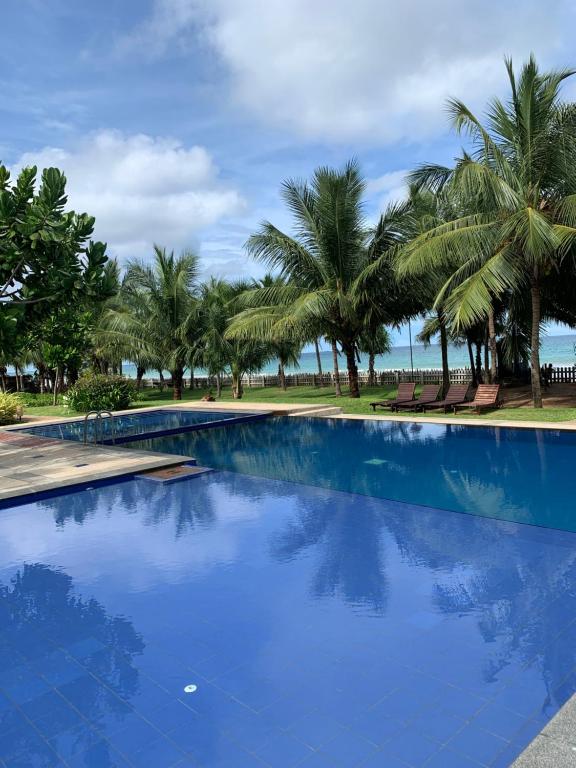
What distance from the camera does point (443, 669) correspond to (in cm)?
356

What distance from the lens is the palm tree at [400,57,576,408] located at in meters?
12.5

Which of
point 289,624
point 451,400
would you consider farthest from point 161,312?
point 289,624

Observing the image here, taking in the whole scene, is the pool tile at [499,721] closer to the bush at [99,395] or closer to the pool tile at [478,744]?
the pool tile at [478,744]

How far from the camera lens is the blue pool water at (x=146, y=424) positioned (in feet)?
47.8

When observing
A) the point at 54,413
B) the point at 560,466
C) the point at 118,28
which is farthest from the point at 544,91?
the point at 54,413

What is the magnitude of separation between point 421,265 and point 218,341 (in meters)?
10.1

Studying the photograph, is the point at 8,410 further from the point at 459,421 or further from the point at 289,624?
the point at 289,624

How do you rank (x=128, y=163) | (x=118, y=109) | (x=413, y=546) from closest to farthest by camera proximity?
(x=413, y=546) → (x=118, y=109) → (x=128, y=163)

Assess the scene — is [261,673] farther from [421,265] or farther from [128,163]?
[128,163]

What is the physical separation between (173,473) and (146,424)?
24.2ft

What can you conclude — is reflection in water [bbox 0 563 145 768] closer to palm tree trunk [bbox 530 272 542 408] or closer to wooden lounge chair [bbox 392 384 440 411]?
wooden lounge chair [bbox 392 384 440 411]

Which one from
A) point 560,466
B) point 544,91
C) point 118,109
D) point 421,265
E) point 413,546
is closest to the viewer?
point 413,546

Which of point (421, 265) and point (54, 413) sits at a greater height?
point (421, 265)

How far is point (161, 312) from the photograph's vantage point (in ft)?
77.7
